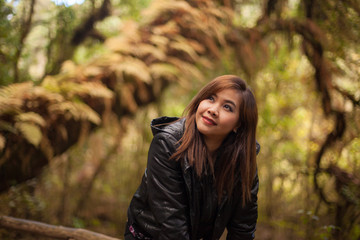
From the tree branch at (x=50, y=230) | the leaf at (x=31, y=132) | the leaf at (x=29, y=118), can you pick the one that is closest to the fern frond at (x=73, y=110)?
the leaf at (x=29, y=118)

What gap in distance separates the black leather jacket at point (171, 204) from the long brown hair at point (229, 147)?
6cm

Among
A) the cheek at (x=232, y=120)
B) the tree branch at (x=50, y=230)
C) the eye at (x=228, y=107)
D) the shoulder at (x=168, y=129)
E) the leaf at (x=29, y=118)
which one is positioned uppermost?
the eye at (x=228, y=107)

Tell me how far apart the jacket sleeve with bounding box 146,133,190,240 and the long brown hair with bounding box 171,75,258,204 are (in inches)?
3.1

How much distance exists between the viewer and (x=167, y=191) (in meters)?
1.85

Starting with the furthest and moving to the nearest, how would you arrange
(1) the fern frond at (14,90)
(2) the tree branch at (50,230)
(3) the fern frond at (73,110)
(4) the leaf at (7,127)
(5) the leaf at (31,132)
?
1. (3) the fern frond at (73,110)
2. (1) the fern frond at (14,90)
3. (4) the leaf at (7,127)
4. (5) the leaf at (31,132)
5. (2) the tree branch at (50,230)

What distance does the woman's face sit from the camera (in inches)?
75.3

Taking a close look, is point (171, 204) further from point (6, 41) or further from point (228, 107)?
point (6, 41)

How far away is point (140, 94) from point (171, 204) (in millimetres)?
2559

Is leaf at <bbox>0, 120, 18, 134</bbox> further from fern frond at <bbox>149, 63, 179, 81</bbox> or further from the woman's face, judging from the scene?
the woman's face

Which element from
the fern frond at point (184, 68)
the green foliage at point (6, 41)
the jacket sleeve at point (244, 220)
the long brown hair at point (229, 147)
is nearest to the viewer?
the long brown hair at point (229, 147)

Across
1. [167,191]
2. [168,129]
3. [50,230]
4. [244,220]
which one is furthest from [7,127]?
[244,220]

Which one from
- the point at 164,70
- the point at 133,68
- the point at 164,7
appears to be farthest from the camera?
the point at 164,7

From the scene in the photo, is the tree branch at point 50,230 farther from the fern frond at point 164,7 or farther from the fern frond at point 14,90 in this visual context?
the fern frond at point 164,7

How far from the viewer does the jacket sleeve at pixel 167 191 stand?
183cm
